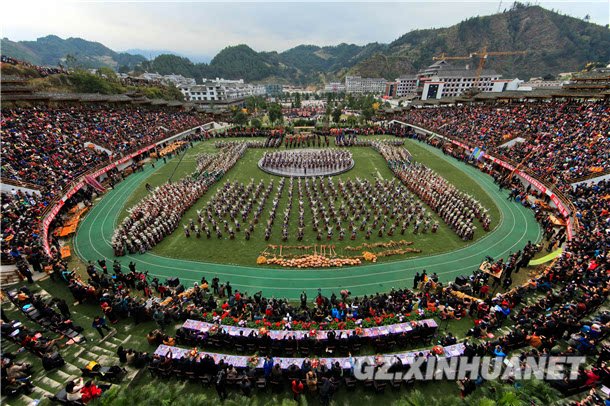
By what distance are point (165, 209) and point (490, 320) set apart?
2519 cm

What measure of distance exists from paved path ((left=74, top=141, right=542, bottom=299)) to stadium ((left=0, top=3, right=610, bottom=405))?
0.15m

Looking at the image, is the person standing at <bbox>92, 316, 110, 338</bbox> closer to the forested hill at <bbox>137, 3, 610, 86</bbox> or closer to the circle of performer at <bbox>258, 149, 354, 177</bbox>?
the circle of performer at <bbox>258, 149, 354, 177</bbox>

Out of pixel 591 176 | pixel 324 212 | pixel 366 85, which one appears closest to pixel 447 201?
pixel 324 212

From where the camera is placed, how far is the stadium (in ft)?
31.0

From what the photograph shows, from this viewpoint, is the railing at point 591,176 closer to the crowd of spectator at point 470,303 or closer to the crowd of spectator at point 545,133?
the crowd of spectator at point 545,133

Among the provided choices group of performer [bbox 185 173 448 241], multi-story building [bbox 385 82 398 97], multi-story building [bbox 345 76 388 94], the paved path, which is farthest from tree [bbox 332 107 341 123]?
multi-story building [bbox 345 76 388 94]

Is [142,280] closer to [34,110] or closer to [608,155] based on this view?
[34,110]

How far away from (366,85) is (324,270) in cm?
17035

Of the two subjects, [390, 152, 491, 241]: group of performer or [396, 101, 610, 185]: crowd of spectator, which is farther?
[396, 101, 610, 185]: crowd of spectator

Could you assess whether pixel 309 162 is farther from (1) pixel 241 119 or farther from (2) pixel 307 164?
(1) pixel 241 119

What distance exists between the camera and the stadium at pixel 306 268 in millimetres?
9438

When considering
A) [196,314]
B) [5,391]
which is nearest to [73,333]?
[5,391]

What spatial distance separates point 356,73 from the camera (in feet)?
624

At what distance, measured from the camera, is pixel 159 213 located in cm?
2362
